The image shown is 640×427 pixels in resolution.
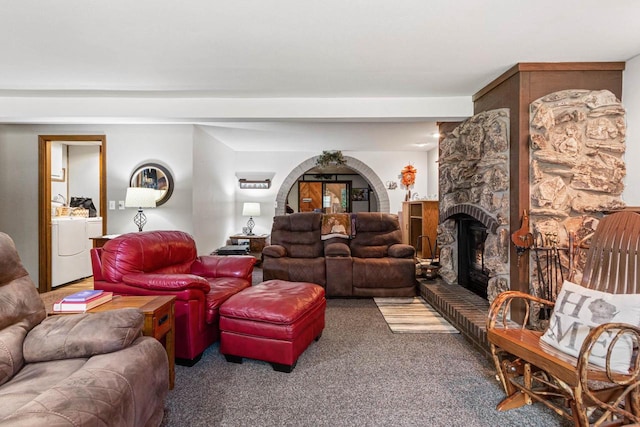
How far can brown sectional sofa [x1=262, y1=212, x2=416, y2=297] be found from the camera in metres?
4.02

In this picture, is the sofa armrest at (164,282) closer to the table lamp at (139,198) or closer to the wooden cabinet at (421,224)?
the table lamp at (139,198)

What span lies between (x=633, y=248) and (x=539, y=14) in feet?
4.79

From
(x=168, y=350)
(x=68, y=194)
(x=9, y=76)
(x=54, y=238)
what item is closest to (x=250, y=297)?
(x=168, y=350)

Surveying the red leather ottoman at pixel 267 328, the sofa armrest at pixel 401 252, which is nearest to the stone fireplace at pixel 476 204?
the sofa armrest at pixel 401 252

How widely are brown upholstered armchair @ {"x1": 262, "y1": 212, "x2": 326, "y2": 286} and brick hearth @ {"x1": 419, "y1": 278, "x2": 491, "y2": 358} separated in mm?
1300

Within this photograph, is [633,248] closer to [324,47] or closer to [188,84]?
[324,47]

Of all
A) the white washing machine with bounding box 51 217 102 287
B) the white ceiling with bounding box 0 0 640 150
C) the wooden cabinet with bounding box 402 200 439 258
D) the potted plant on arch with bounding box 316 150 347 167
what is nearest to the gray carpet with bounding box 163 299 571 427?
the white ceiling with bounding box 0 0 640 150

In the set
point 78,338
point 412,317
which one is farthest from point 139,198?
point 412,317

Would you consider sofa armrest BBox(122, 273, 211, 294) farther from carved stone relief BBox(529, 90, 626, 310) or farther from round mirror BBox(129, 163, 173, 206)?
carved stone relief BBox(529, 90, 626, 310)

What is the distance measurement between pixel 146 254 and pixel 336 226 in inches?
99.4

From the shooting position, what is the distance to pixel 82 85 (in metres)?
3.05

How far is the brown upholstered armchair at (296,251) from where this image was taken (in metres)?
4.08

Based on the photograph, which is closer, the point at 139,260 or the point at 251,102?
the point at 139,260

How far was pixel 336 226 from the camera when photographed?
448 centimetres
